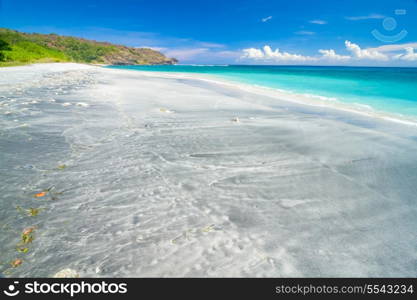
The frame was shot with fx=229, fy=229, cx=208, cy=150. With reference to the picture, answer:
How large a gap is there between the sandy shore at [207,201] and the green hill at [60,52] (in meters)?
37.5

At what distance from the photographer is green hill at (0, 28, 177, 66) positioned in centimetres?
3681

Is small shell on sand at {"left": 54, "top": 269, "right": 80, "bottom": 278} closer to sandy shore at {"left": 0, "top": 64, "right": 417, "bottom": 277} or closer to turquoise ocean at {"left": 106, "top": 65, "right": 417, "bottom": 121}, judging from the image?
sandy shore at {"left": 0, "top": 64, "right": 417, "bottom": 277}

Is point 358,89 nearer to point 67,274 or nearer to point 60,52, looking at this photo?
point 67,274

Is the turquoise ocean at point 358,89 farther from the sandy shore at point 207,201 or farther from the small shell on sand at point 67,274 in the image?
the small shell on sand at point 67,274

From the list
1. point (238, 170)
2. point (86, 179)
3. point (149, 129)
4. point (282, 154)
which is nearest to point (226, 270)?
point (238, 170)

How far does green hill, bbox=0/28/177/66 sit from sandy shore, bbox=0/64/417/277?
37470 mm

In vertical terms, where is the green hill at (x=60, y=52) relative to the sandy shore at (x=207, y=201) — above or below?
above

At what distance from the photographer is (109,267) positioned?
1.68 m

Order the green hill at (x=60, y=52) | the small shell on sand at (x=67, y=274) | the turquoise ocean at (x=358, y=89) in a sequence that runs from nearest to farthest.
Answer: the small shell on sand at (x=67, y=274) < the turquoise ocean at (x=358, y=89) < the green hill at (x=60, y=52)

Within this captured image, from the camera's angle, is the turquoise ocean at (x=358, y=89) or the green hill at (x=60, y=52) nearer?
the turquoise ocean at (x=358, y=89)

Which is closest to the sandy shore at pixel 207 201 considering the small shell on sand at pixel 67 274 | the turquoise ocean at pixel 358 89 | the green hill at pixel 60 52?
the small shell on sand at pixel 67 274

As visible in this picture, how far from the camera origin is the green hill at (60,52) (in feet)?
121

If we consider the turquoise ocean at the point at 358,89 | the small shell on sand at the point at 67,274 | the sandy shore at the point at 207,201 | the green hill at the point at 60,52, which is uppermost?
the green hill at the point at 60,52

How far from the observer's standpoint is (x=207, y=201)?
8.45 feet
